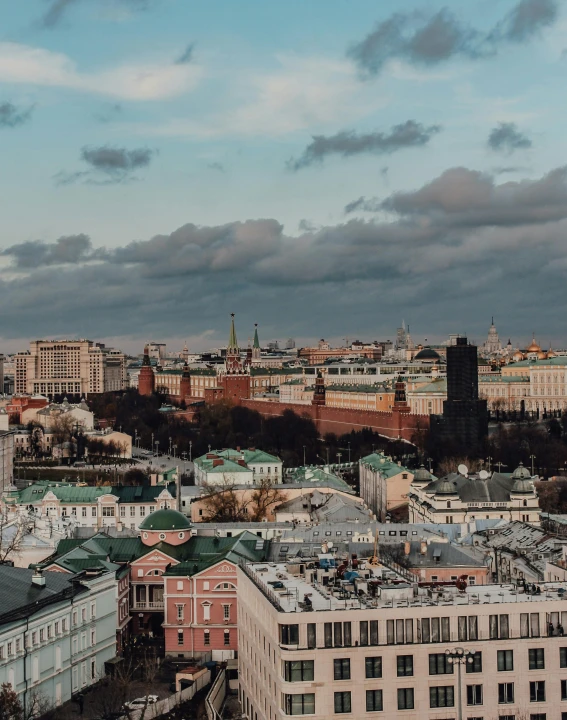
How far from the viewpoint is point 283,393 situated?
5512 inches

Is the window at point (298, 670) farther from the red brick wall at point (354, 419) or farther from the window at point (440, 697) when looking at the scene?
the red brick wall at point (354, 419)

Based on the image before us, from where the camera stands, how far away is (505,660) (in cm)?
2548

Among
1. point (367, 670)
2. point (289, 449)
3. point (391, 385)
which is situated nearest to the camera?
point (367, 670)

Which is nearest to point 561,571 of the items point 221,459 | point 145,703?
point 145,703

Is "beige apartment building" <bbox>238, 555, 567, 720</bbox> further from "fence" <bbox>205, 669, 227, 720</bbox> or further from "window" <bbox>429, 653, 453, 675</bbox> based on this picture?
"fence" <bbox>205, 669, 227, 720</bbox>

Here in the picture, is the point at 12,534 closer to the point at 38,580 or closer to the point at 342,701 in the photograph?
the point at 38,580

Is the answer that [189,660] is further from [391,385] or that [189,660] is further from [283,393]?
[283,393]

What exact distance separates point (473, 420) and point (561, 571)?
64237 mm

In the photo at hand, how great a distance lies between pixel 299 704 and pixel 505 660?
3956 mm

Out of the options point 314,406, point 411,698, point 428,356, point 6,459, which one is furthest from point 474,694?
point 428,356

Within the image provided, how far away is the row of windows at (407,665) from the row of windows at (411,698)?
0.96 feet

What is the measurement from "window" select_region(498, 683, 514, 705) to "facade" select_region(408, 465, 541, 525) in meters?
28.0

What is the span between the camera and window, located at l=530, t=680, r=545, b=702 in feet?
83.6

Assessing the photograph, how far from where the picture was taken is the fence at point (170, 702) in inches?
1176
